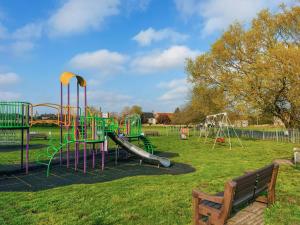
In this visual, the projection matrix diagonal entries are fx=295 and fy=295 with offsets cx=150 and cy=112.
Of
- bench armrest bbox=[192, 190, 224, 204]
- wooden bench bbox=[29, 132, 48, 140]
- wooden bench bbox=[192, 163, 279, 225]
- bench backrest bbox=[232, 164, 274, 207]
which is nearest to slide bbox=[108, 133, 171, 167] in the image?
Result: bench backrest bbox=[232, 164, 274, 207]

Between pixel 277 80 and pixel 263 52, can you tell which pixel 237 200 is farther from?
pixel 263 52

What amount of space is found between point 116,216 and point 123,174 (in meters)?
4.64

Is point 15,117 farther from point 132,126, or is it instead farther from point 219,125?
point 219,125

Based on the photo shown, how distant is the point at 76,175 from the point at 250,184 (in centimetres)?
631

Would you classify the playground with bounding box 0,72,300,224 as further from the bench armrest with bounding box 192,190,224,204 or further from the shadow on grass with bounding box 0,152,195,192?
the bench armrest with bounding box 192,190,224,204

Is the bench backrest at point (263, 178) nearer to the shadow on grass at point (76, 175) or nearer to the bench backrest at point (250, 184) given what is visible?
the bench backrest at point (250, 184)

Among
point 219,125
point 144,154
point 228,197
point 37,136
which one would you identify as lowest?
point 144,154

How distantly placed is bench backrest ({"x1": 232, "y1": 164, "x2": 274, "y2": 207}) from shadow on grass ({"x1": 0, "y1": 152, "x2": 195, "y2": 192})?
186 inches

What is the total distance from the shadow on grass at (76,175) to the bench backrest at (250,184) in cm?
473

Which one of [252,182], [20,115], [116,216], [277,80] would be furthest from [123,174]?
[277,80]

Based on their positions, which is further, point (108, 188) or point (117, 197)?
point (108, 188)

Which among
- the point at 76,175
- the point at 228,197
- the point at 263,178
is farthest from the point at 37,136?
the point at 228,197

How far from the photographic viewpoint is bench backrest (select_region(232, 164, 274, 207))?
4219mm

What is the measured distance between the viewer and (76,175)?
31.1 feet
